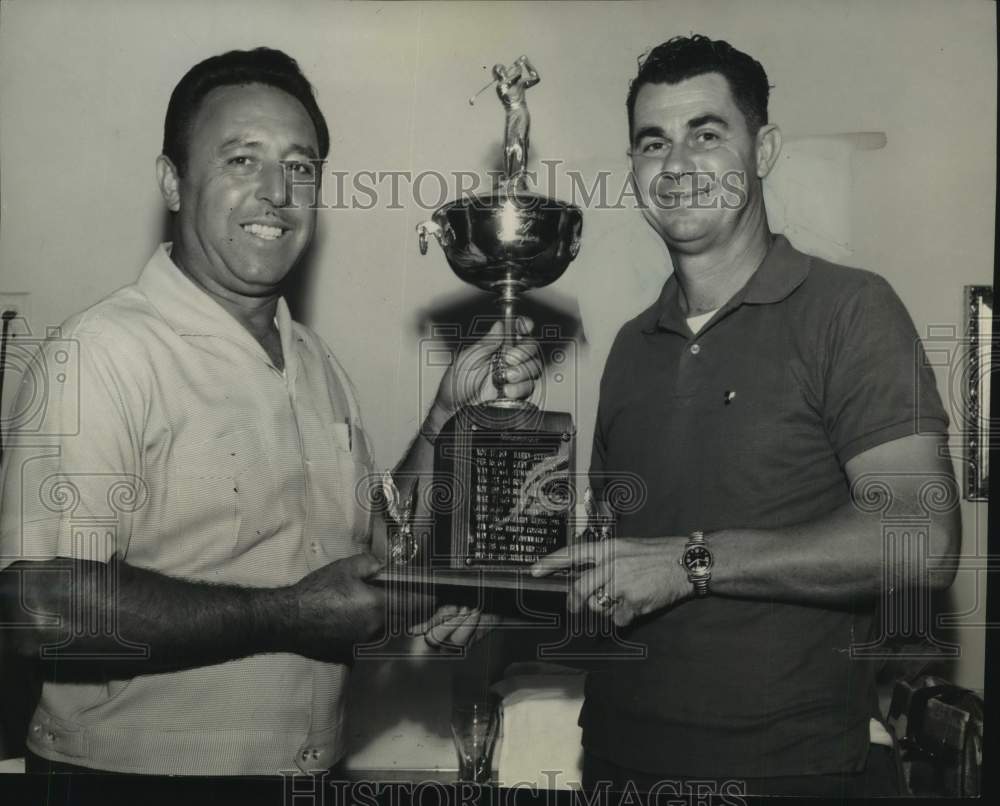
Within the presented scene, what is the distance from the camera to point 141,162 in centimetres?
248

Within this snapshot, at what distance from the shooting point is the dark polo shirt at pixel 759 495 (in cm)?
224

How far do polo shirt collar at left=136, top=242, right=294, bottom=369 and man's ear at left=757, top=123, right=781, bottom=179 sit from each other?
3.72 feet

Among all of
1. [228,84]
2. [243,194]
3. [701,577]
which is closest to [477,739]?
[701,577]

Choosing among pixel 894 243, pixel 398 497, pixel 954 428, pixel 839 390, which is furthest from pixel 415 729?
pixel 894 243

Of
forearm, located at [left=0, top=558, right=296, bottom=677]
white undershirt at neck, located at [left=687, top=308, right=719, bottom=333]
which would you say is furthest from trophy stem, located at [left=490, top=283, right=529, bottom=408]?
forearm, located at [left=0, top=558, right=296, bottom=677]

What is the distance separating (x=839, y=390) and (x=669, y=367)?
14.0 inches

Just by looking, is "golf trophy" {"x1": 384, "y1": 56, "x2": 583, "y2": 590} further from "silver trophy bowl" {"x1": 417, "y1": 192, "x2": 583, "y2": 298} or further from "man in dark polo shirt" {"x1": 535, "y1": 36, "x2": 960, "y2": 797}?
"man in dark polo shirt" {"x1": 535, "y1": 36, "x2": 960, "y2": 797}

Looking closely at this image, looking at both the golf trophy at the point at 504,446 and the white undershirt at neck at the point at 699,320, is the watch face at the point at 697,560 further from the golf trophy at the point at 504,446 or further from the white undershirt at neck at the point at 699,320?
the white undershirt at neck at the point at 699,320

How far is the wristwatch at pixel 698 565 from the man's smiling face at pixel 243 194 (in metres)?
1.08

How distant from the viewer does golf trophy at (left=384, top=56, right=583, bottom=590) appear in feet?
7.24

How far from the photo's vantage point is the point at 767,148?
2.42m

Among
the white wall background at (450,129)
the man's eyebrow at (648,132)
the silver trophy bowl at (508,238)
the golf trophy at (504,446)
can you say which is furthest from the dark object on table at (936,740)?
the man's eyebrow at (648,132)

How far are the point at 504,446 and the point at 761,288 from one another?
0.66 metres

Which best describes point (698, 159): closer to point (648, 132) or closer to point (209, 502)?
point (648, 132)
